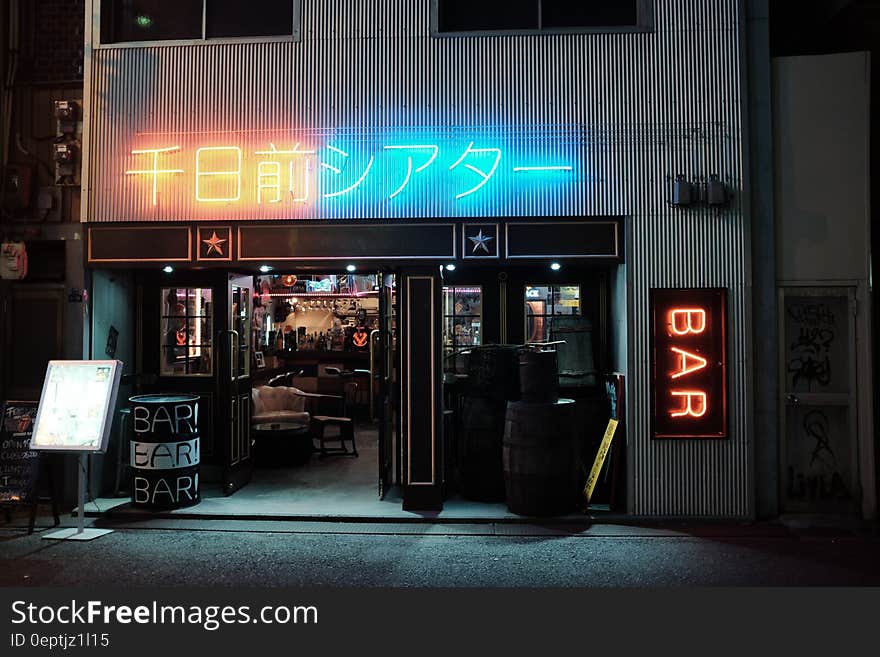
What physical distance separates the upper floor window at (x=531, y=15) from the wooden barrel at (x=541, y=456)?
15.1 feet

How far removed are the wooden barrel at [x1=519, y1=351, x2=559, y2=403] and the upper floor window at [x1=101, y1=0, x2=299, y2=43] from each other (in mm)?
5040

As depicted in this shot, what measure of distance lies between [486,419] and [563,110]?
3.83 meters

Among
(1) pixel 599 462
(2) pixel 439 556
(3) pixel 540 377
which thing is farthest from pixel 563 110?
(2) pixel 439 556

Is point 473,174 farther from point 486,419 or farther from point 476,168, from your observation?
point 486,419

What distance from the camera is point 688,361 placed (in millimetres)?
7762

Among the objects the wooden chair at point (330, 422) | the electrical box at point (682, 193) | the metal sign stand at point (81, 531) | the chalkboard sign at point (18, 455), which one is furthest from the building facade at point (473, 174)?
the wooden chair at point (330, 422)

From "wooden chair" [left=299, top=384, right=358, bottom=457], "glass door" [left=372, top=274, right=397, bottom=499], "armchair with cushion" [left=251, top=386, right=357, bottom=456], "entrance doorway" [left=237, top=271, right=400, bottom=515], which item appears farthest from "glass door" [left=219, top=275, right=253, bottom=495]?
"wooden chair" [left=299, top=384, right=358, bottom=457]

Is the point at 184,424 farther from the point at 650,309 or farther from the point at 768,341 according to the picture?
the point at 768,341

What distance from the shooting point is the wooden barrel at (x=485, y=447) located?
8.20 m

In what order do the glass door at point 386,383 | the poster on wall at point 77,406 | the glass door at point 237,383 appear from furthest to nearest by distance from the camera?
the glass door at point 237,383 < the glass door at point 386,383 < the poster on wall at point 77,406

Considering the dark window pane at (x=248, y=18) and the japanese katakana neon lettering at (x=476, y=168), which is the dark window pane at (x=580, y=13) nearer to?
the japanese katakana neon lettering at (x=476, y=168)

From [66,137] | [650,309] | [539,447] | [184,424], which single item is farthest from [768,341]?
[66,137]

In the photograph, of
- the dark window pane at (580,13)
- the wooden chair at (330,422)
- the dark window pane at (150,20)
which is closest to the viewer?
the dark window pane at (580,13)

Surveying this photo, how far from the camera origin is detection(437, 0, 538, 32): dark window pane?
824cm
